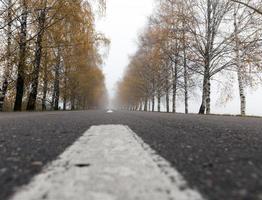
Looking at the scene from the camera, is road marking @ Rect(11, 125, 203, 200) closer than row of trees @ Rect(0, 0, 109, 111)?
Yes

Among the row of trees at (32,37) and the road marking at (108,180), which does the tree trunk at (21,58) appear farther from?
the road marking at (108,180)

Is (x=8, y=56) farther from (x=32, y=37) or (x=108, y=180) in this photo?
(x=108, y=180)

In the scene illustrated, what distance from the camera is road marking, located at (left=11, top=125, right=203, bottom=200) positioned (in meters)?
1.14

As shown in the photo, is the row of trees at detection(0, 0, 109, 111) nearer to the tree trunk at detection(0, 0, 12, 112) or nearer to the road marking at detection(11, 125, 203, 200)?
the tree trunk at detection(0, 0, 12, 112)

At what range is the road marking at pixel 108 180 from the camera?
1142 millimetres

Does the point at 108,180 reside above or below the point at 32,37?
below

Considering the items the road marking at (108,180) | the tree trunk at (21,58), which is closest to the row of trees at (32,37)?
the tree trunk at (21,58)

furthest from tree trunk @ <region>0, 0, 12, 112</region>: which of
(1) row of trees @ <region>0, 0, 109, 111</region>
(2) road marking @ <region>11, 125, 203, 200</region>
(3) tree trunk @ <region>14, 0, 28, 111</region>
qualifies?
(2) road marking @ <region>11, 125, 203, 200</region>

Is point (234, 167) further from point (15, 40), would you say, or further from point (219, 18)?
point (219, 18)

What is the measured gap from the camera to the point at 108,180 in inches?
52.7

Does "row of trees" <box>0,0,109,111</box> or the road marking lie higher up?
"row of trees" <box>0,0,109,111</box>

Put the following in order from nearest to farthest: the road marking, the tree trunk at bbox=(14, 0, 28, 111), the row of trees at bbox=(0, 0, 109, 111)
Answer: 1. the road marking
2. the row of trees at bbox=(0, 0, 109, 111)
3. the tree trunk at bbox=(14, 0, 28, 111)

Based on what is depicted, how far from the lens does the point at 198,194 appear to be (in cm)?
117

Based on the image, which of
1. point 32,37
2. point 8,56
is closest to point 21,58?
point 8,56
